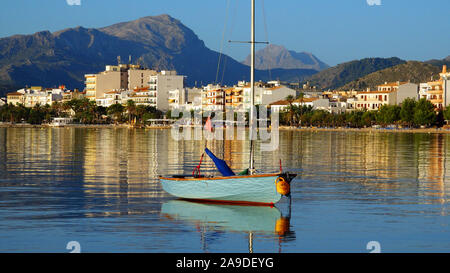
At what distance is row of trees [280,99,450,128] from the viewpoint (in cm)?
14807

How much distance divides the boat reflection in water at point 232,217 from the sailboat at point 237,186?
1.05 ft

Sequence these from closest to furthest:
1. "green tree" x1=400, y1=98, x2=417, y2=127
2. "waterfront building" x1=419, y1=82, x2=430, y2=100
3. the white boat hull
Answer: the white boat hull
"green tree" x1=400, y1=98, x2=417, y2=127
"waterfront building" x1=419, y1=82, x2=430, y2=100

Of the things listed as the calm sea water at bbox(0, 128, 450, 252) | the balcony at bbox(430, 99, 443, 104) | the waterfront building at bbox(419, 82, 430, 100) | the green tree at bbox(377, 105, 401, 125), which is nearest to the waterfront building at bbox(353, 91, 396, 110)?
the waterfront building at bbox(419, 82, 430, 100)

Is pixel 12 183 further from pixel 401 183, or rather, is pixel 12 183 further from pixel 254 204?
pixel 401 183

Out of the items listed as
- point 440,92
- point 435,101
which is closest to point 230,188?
point 440,92

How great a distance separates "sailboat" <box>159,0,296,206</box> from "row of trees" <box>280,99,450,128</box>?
123m

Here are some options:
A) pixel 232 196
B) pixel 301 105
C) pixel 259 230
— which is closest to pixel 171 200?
Answer: pixel 232 196

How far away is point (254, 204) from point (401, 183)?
12234mm

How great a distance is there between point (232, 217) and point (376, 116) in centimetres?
14127

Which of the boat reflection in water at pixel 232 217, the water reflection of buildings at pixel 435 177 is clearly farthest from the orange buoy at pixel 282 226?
the water reflection of buildings at pixel 435 177

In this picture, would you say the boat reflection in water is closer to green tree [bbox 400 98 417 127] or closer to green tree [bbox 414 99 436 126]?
green tree [bbox 414 99 436 126]

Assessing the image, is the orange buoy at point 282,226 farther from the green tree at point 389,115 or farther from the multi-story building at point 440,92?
the multi-story building at point 440,92

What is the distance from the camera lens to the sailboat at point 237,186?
25.3 meters

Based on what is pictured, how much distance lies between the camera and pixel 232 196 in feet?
87.5
